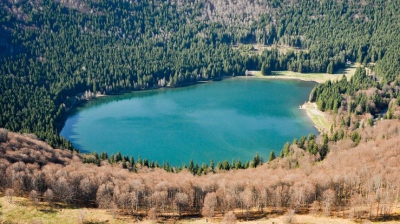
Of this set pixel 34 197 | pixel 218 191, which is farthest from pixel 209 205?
pixel 34 197

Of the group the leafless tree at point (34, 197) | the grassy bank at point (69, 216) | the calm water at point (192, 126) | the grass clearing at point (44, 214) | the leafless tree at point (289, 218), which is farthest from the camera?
the calm water at point (192, 126)

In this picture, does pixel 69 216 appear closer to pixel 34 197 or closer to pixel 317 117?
pixel 34 197

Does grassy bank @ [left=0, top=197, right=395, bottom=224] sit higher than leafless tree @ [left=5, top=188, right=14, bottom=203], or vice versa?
leafless tree @ [left=5, top=188, right=14, bottom=203]

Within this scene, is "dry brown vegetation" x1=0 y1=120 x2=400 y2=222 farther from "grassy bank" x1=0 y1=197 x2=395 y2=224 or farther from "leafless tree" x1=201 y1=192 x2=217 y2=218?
"grassy bank" x1=0 y1=197 x2=395 y2=224

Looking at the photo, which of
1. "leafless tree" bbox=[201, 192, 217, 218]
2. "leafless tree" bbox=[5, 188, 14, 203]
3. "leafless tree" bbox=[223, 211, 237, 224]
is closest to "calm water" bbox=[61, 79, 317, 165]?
"leafless tree" bbox=[201, 192, 217, 218]

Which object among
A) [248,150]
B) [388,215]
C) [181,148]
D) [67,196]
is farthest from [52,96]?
[388,215]

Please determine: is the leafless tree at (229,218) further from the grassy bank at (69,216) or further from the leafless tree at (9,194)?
the leafless tree at (9,194)

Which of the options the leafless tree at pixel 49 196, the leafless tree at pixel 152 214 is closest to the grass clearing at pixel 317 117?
the leafless tree at pixel 152 214
